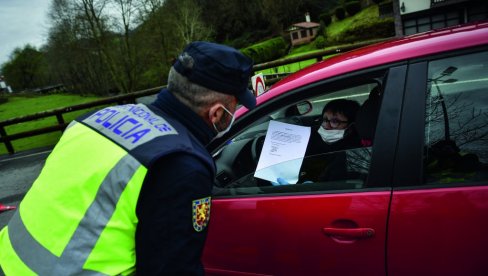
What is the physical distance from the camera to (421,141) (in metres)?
1.42

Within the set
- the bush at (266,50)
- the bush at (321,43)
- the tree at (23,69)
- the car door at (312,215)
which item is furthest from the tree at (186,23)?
the tree at (23,69)

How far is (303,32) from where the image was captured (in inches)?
2087

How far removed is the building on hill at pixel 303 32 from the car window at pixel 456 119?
53.6m

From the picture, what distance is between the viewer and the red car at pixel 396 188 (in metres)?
1.36

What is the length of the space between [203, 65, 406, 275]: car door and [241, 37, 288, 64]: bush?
3997cm

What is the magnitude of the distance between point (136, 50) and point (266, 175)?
30373 millimetres

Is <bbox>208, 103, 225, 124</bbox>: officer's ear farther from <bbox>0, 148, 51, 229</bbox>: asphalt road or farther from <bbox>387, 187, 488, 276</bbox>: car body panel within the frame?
<bbox>0, 148, 51, 229</bbox>: asphalt road

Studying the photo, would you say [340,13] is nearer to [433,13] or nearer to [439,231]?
[433,13]

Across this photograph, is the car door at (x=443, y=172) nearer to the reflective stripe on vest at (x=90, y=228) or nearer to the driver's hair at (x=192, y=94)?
the driver's hair at (x=192, y=94)

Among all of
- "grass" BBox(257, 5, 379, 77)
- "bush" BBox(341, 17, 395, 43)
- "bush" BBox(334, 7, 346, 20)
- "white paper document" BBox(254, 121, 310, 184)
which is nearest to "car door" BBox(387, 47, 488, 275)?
"white paper document" BBox(254, 121, 310, 184)

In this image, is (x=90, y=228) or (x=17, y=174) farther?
(x=17, y=174)

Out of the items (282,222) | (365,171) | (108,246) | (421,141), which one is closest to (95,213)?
(108,246)

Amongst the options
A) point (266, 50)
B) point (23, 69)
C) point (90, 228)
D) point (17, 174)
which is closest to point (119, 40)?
point (266, 50)

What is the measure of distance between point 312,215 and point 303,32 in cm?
5476
